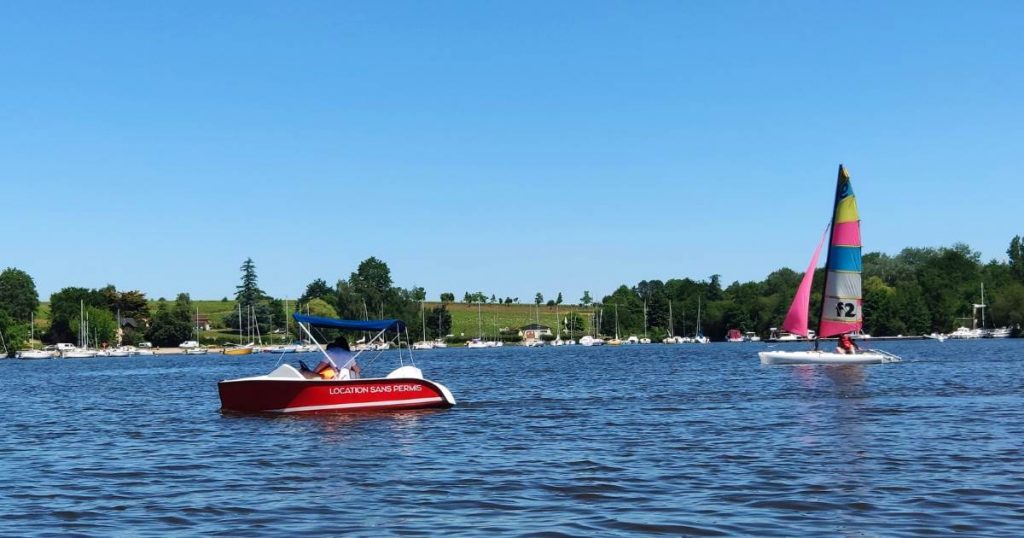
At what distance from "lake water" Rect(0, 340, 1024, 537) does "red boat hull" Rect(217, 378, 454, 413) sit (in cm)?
80

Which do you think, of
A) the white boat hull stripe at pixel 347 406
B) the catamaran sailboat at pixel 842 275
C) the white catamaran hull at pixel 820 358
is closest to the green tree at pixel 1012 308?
the white catamaran hull at pixel 820 358

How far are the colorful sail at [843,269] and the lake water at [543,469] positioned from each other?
27761 millimetres

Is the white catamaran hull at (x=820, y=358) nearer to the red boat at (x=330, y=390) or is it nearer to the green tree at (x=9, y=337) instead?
the red boat at (x=330, y=390)

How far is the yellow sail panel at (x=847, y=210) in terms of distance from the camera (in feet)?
236

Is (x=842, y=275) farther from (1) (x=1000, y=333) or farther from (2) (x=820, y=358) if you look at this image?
(1) (x=1000, y=333)

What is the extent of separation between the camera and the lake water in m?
17.0

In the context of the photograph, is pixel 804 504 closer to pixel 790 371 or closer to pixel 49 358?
pixel 790 371

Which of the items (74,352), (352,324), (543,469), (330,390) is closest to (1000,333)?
(74,352)

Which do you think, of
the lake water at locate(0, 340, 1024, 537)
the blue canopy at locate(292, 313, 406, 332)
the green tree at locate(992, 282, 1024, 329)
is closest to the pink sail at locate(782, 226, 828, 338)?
the lake water at locate(0, 340, 1024, 537)

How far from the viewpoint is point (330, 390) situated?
3825 cm

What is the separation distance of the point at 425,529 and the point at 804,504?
633 cm

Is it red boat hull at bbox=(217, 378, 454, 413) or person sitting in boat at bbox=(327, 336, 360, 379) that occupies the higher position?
person sitting in boat at bbox=(327, 336, 360, 379)

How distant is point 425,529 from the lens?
16.4 m

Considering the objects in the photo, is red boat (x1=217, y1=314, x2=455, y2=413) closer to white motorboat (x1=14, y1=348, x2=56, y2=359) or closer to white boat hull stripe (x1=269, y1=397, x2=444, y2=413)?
white boat hull stripe (x1=269, y1=397, x2=444, y2=413)
